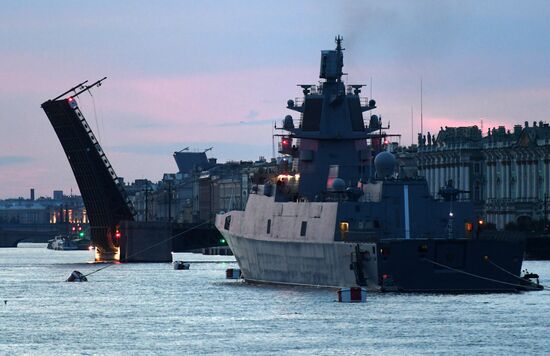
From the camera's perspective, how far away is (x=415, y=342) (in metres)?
42.5

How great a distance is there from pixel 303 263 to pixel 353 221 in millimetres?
4335

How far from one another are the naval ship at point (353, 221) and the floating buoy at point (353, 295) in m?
1.78

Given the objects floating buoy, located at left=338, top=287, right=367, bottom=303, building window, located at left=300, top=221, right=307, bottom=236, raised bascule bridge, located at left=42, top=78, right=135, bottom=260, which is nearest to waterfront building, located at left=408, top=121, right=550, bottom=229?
raised bascule bridge, located at left=42, top=78, right=135, bottom=260

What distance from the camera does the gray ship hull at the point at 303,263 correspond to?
55844 millimetres

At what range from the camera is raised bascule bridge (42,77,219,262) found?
83812mm

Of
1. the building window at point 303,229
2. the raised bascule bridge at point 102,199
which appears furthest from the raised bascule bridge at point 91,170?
the building window at point 303,229

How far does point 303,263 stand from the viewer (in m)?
60.1

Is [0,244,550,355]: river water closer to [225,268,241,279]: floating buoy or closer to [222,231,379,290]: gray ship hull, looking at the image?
[222,231,379,290]: gray ship hull

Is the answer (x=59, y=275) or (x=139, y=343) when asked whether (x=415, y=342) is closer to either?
(x=139, y=343)

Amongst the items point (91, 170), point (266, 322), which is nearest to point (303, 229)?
point (266, 322)

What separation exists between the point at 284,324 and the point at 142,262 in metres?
54.2

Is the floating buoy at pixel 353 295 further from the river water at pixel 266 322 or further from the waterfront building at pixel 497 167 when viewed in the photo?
the waterfront building at pixel 497 167

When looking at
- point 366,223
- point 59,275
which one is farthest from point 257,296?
point 59,275

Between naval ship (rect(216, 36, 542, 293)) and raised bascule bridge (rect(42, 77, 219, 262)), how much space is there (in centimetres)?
1862
